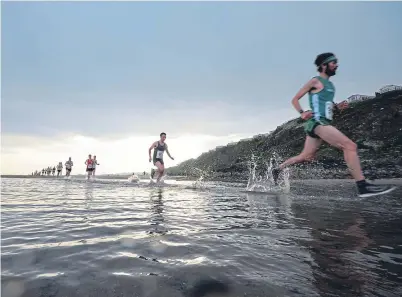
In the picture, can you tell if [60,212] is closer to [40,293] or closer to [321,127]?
[40,293]

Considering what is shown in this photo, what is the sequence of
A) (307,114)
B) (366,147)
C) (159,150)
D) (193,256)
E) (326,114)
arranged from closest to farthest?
(193,256) → (326,114) → (307,114) → (159,150) → (366,147)

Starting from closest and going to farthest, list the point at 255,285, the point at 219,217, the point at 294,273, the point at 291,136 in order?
the point at 255,285 < the point at 294,273 < the point at 219,217 < the point at 291,136

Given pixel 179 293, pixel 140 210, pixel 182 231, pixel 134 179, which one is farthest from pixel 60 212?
pixel 134 179

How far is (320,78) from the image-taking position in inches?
210

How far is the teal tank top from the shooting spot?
5.31 meters

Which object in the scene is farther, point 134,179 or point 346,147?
point 134,179

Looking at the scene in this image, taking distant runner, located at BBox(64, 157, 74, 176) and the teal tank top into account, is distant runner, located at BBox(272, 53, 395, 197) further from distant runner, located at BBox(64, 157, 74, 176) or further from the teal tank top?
distant runner, located at BBox(64, 157, 74, 176)

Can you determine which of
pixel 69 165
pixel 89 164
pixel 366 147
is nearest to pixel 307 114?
pixel 89 164

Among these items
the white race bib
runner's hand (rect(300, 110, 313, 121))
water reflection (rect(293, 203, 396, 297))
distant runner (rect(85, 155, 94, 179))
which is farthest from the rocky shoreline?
water reflection (rect(293, 203, 396, 297))

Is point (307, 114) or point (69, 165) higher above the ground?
point (69, 165)

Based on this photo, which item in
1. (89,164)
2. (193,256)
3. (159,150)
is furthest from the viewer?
(89,164)

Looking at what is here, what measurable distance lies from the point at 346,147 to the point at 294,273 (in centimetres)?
375

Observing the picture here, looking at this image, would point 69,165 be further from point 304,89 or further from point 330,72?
point 330,72

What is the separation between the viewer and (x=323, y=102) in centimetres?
532
